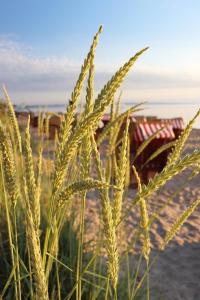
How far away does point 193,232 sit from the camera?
4.98m

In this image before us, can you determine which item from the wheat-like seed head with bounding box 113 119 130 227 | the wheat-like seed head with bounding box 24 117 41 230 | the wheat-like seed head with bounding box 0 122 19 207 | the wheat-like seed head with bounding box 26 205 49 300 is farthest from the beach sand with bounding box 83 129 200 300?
the wheat-like seed head with bounding box 26 205 49 300

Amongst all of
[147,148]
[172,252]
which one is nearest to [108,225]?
[172,252]

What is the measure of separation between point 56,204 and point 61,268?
1830 mm

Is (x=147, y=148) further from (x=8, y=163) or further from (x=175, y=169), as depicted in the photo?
(x=175, y=169)

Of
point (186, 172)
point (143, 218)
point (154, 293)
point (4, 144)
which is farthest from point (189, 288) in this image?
point (186, 172)

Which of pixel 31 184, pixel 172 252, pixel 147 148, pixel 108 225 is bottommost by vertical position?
pixel 172 252

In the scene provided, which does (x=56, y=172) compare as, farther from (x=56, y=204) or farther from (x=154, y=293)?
(x=154, y=293)

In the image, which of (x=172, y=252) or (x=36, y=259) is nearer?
(x=36, y=259)

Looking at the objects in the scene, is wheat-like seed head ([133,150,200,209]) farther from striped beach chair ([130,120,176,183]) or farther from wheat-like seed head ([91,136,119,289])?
striped beach chair ([130,120,176,183])

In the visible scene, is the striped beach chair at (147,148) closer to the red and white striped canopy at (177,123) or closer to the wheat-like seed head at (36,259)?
the red and white striped canopy at (177,123)

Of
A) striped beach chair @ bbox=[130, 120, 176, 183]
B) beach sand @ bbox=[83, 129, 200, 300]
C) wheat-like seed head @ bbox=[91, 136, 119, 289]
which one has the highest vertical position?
wheat-like seed head @ bbox=[91, 136, 119, 289]

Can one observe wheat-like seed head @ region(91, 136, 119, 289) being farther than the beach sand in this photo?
No

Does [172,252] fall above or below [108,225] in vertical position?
below

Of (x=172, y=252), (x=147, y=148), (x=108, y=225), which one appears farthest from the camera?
(x=147, y=148)
